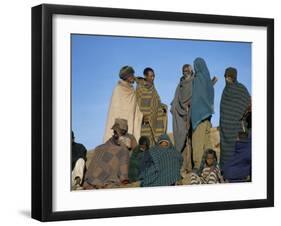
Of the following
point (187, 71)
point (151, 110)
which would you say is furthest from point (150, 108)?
point (187, 71)

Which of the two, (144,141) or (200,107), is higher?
(200,107)

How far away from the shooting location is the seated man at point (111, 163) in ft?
12.1

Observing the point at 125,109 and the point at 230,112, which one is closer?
the point at 125,109

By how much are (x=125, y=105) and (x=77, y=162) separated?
30 centimetres

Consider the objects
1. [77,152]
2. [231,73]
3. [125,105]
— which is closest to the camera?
[77,152]

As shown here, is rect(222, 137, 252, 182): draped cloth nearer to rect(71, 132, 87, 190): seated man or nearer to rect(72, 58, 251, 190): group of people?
rect(72, 58, 251, 190): group of people

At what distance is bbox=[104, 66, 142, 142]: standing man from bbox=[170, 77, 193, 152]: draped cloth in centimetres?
16

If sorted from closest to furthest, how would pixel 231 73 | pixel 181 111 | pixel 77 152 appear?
pixel 77 152
pixel 181 111
pixel 231 73

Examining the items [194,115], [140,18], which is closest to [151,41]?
[140,18]

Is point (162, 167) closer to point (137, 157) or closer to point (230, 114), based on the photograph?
point (137, 157)

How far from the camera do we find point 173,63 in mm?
3850

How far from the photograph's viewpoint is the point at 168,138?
151 inches

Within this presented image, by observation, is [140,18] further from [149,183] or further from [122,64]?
[149,183]

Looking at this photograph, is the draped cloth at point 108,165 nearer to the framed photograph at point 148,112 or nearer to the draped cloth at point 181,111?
the framed photograph at point 148,112
